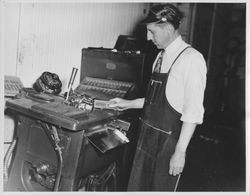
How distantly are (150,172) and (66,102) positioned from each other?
0.85 m

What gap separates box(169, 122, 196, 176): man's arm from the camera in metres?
1.76

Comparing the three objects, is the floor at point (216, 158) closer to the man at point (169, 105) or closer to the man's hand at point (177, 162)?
the man at point (169, 105)

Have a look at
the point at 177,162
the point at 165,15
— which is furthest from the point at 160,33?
the point at 177,162

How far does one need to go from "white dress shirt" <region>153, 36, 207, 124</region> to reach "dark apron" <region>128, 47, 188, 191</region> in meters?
0.06

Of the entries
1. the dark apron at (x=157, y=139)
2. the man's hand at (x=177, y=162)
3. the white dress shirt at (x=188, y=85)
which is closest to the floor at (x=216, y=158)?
the dark apron at (x=157, y=139)

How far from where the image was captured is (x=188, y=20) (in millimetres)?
5496

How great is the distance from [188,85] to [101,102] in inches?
32.7

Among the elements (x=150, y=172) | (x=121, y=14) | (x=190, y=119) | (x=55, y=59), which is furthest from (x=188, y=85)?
(x=121, y=14)

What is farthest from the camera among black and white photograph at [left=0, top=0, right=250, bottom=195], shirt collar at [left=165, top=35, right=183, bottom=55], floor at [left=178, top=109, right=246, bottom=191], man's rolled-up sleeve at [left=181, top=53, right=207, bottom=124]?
floor at [left=178, top=109, right=246, bottom=191]

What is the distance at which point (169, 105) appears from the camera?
6.25ft

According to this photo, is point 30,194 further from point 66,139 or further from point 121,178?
point 121,178

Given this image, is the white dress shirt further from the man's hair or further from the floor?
the floor

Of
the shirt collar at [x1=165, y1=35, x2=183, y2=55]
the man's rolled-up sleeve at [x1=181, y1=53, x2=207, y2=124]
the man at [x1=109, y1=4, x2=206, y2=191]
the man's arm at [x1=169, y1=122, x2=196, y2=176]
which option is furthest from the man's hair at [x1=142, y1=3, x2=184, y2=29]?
the man's arm at [x1=169, y1=122, x2=196, y2=176]

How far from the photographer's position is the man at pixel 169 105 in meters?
1.76
